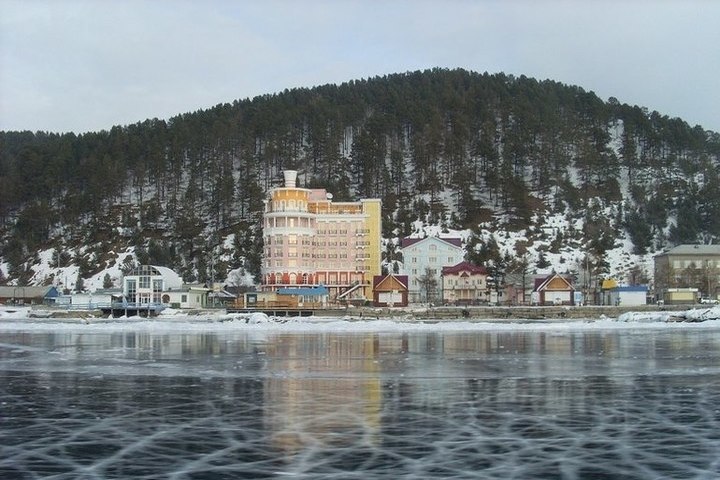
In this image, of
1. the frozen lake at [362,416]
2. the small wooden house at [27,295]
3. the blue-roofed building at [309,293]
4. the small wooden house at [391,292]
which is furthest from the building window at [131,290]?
the frozen lake at [362,416]

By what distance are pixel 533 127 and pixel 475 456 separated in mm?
130880

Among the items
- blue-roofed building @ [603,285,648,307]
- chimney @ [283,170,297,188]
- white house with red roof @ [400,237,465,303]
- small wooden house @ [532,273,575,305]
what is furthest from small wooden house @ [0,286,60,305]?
blue-roofed building @ [603,285,648,307]

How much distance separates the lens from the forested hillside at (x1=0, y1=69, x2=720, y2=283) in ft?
362

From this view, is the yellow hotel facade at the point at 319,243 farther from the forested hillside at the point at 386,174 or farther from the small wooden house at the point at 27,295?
the small wooden house at the point at 27,295

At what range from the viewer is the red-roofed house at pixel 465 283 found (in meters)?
93.4

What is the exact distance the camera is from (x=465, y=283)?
9381 centimetres

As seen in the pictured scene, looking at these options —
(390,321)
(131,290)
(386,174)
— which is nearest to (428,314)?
(390,321)

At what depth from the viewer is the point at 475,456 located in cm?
1077

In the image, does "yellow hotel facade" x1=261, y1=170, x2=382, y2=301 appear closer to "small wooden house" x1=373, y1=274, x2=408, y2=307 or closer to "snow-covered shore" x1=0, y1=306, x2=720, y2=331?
"small wooden house" x1=373, y1=274, x2=408, y2=307

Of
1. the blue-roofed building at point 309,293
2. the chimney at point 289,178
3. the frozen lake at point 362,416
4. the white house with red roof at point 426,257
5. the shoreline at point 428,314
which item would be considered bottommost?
the shoreline at point 428,314

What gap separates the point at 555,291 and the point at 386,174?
47.6m

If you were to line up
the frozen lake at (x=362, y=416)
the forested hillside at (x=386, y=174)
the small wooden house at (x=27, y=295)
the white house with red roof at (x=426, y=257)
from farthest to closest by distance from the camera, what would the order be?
the forested hillside at (x=386, y=174)
the white house with red roof at (x=426, y=257)
the small wooden house at (x=27, y=295)
the frozen lake at (x=362, y=416)

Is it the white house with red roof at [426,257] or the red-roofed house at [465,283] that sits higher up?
the white house with red roof at [426,257]

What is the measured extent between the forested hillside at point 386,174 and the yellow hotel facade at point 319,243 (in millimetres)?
8521
